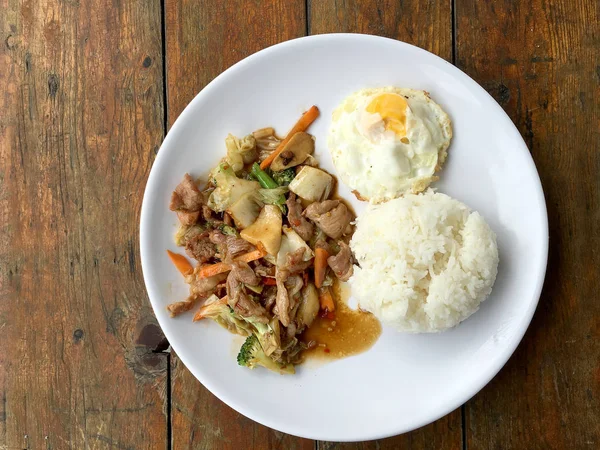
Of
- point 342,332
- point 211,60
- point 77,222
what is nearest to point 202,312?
point 342,332

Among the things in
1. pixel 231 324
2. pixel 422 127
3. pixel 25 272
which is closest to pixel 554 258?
pixel 422 127

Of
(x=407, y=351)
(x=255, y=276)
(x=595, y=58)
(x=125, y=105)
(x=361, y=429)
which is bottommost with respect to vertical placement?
(x=361, y=429)

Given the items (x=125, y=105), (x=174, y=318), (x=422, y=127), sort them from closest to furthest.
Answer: (x=422, y=127)
(x=174, y=318)
(x=125, y=105)

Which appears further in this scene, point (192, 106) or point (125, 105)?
point (125, 105)

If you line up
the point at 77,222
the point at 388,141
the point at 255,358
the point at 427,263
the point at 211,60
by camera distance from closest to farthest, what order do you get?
the point at 427,263 < the point at 388,141 < the point at 255,358 < the point at 211,60 < the point at 77,222

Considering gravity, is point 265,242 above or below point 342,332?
above

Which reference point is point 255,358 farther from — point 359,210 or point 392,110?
point 392,110

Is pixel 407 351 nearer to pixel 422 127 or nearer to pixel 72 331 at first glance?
pixel 422 127
